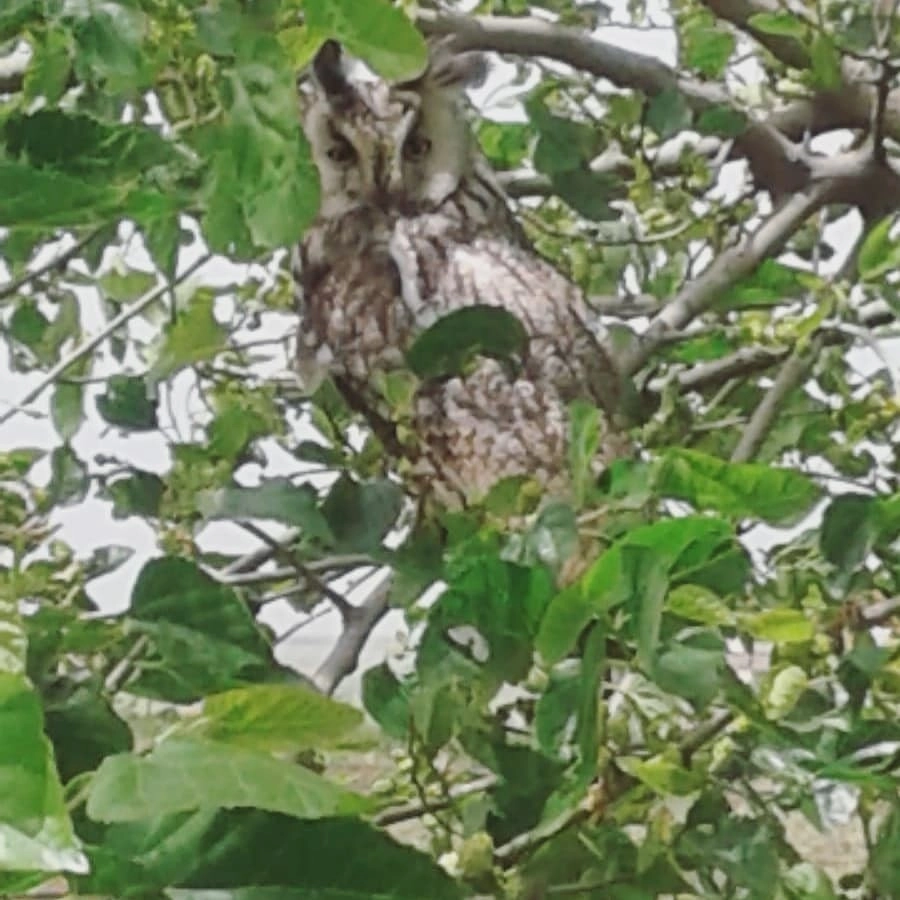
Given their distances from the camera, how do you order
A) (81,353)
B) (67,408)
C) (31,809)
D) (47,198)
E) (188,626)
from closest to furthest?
(31,809) < (47,198) < (188,626) < (81,353) < (67,408)

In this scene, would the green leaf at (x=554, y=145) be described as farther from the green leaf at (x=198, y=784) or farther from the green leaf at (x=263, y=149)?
the green leaf at (x=198, y=784)

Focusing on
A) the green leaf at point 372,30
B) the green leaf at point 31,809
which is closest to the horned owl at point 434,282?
the green leaf at point 372,30

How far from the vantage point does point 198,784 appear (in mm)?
232

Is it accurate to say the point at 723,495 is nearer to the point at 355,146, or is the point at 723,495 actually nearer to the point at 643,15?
the point at 355,146

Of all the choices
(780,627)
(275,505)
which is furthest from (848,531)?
(275,505)

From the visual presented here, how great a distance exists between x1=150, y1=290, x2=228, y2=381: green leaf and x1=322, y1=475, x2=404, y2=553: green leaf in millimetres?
136

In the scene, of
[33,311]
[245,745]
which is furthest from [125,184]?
[33,311]

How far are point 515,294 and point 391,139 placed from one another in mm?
101

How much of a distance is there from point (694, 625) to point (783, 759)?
47 mm

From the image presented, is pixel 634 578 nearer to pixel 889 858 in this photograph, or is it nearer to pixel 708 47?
pixel 889 858

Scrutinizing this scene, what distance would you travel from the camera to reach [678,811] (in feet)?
1.44

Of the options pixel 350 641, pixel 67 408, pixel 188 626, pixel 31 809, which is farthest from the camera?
pixel 67 408

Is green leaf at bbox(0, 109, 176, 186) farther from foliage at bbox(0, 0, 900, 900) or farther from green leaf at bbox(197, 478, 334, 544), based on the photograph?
green leaf at bbox(197, 478, 334, 544)

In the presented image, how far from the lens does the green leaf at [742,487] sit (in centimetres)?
39
